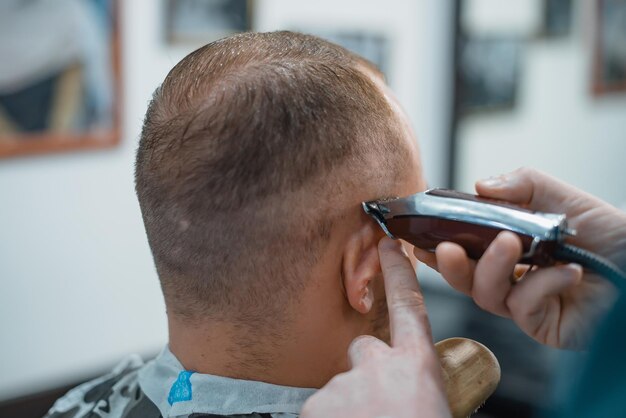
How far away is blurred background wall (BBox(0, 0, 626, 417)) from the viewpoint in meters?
2.64

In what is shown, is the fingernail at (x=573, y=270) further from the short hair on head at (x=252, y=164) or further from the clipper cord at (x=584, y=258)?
the short hair on head at (x=252, y=164)

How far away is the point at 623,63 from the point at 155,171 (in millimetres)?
3265

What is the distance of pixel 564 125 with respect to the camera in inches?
151

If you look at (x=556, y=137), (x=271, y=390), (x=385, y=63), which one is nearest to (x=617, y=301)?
(x=271, y=390)

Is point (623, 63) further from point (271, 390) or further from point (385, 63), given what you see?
point (271, 390)

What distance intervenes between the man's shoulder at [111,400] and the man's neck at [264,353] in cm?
16

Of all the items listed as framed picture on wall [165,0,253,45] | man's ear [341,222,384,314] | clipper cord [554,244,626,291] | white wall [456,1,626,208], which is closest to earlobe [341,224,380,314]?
man's ear [341,222,384,314]

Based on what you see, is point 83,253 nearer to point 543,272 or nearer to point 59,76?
point 59,76

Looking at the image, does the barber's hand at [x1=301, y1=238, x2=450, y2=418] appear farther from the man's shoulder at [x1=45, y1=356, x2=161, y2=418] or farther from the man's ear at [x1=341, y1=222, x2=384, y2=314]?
the man's shoulder at [x1=45, y1=356, x2=161, y2=418]

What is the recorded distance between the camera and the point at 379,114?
3.90 feet

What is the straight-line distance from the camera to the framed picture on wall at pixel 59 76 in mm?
2490

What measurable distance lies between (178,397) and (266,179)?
1.27ft

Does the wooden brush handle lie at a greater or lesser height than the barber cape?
greater

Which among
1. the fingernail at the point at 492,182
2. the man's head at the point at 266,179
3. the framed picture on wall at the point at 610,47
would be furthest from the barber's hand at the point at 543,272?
the framed picture on wall at the point at 610,47
